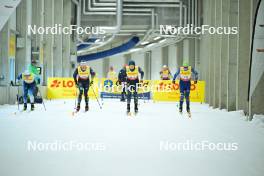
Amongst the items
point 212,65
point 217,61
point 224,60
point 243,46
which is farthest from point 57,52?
point 243,46

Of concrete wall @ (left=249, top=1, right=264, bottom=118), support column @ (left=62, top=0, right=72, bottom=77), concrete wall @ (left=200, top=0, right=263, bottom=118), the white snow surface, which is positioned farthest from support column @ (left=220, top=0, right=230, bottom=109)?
support column @ (left=62, top=0, right=72, bottom=77)

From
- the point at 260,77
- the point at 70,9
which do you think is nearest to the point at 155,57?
the point at 70,9

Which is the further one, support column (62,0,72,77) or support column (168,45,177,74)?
support column (168,45,177,74)

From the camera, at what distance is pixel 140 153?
4891mm

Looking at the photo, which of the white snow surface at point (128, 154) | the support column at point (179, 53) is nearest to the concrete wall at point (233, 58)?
the white snow surface at point (128, 154)

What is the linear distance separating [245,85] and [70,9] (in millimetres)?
16886

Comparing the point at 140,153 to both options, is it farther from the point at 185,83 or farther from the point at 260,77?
the point at 185,83

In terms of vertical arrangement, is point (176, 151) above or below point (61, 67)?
below

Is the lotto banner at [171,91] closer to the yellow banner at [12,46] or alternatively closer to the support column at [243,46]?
the yellow banner at [12,46]

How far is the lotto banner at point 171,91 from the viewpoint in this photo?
1970cm

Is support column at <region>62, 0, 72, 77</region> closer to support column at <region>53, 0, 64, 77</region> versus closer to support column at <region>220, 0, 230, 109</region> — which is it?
support column at <region>53, 0, 64, 77</region>

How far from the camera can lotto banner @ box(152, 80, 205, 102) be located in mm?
19703

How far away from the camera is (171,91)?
20000 mm

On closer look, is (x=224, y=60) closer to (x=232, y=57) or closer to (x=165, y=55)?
(x=232, y=57)
